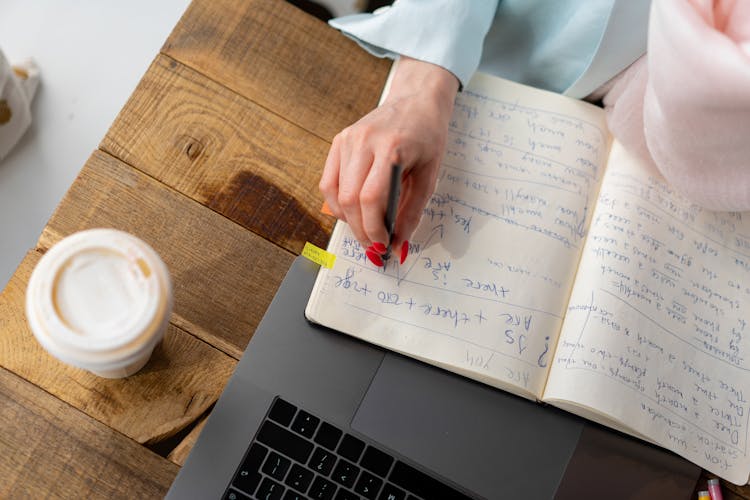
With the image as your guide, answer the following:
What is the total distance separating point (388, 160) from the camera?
0.54 meters

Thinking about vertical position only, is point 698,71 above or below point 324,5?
below

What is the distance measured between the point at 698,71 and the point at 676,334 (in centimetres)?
21

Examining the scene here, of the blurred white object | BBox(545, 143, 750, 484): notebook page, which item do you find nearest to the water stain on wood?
BBox(545, 143, 750, 484): notebook page

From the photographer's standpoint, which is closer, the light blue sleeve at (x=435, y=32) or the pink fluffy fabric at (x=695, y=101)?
the pink fluffy fabric at (x=695, y=101)

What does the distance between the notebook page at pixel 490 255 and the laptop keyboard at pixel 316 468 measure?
0.27 feet

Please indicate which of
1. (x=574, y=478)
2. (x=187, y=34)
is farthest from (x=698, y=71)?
(x=187, y=34)

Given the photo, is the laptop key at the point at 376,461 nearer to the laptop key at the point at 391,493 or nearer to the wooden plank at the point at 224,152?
the laptop key at the point at 391,493

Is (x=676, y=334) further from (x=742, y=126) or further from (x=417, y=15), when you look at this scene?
(x=417, y=15)

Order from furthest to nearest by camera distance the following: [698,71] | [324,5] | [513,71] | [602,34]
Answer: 1. [324,5]
2. [513,71]
3. [602,34]
4. [698,71]

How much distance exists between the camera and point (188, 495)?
52 cm

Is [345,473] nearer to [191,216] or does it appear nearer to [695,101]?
[191,216]

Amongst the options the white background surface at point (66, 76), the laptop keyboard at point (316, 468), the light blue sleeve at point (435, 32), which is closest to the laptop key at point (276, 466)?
the laptop keyboard at point (316, 468)

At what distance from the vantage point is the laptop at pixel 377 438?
0.53m

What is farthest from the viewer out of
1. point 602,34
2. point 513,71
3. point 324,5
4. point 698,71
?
point 324,5
